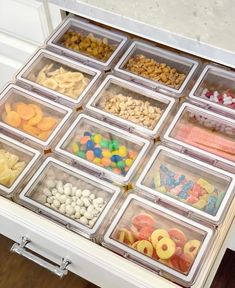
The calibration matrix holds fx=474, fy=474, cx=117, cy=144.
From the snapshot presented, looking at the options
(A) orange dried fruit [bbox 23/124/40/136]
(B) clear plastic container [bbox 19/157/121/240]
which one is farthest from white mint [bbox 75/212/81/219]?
(A) orange dried fruit [bbox 23/124/40/136]

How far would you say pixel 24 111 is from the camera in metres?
1.06

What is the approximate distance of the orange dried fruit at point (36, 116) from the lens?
3.42 ft

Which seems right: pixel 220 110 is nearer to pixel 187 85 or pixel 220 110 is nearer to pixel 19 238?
pixel 187 85

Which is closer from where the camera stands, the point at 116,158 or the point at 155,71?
the point at 116,158

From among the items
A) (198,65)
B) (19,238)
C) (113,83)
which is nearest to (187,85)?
(198,65)

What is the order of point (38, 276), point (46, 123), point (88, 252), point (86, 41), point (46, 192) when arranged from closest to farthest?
point (88, 252) < point (46, 192) < point (46, 123) < point (86, 41) < point (38, 276)

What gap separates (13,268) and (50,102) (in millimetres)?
624

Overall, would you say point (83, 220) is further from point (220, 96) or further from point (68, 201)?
point (220, 96)

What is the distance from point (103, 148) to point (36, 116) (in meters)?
0.17

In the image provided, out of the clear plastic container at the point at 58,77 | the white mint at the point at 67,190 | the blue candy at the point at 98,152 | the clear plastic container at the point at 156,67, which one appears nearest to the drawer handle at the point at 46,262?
the white mint at the point at 67,190

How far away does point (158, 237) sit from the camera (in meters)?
0.88

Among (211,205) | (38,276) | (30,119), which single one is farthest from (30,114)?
(38,276)

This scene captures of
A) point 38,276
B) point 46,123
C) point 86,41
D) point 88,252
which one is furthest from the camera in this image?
point 38,276

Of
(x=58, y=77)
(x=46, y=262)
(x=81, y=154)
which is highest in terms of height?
(x=58, y=77)
